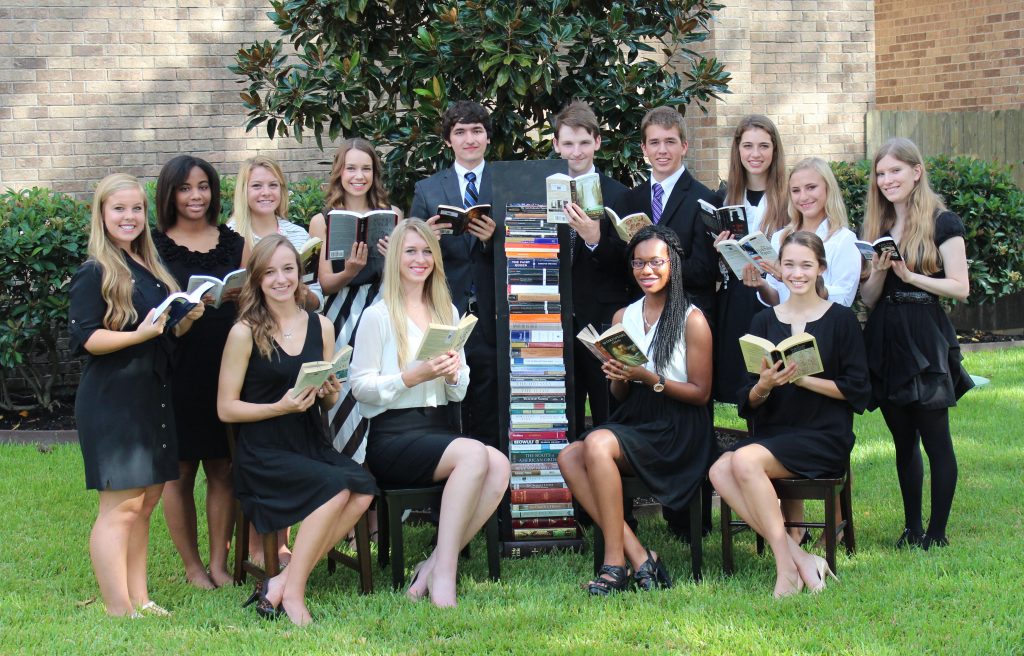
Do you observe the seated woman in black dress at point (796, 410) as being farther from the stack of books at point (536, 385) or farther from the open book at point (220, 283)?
the open book at point (220, 283)

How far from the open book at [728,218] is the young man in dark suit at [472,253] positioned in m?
1.17

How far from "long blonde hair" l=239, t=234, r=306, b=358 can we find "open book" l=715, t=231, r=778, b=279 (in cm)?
207

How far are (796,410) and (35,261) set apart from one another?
579 centimetres

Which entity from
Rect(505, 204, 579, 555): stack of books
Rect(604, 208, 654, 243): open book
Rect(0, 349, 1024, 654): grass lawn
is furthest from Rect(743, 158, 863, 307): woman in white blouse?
Rect(0, 349, 1024, 654): grass lawn

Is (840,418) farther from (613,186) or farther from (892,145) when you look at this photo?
(613,186)

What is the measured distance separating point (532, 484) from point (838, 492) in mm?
1538

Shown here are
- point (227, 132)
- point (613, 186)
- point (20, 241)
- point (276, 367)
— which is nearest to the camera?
point (276, 367)

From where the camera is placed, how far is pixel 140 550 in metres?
4.97

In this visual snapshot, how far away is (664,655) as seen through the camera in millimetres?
4168

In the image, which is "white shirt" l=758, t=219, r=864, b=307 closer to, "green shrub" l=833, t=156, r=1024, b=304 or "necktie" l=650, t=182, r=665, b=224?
"necktie" l=650, t=182, r=665, b=224

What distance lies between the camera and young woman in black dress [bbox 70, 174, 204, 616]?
15.3 feet

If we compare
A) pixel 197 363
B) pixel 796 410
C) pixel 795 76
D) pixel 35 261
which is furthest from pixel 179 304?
pixel 795 76

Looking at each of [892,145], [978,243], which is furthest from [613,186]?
[978,243]

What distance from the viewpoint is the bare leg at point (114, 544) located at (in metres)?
4.79
